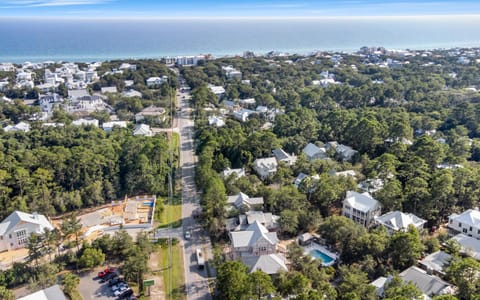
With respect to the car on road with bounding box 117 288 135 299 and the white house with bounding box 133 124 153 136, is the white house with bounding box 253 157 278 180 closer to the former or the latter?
the white house with bounding box 133 124 153 136

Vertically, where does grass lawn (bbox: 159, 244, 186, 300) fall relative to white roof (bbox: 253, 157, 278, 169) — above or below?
below

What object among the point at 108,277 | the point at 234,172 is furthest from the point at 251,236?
the point at 234,172

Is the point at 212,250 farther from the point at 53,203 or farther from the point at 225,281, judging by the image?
the point at 53,203

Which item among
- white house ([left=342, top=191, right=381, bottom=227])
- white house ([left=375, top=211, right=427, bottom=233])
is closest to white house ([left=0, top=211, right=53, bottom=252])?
white house ([left=342, top=191, right=381, bottom=227])

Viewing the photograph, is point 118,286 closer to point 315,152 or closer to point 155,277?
point 155,277

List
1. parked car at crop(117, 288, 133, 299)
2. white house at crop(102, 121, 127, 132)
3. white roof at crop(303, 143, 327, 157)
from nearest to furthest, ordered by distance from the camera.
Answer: parked car at crop(117, 288, 133, 299) → white roof at crop(303, 143, 327, 157) → white house at crop(102, 121, 127, 132)

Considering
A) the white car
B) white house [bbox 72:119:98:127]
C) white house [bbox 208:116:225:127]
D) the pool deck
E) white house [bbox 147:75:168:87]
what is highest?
white house [bbox 147:75:168:87]
